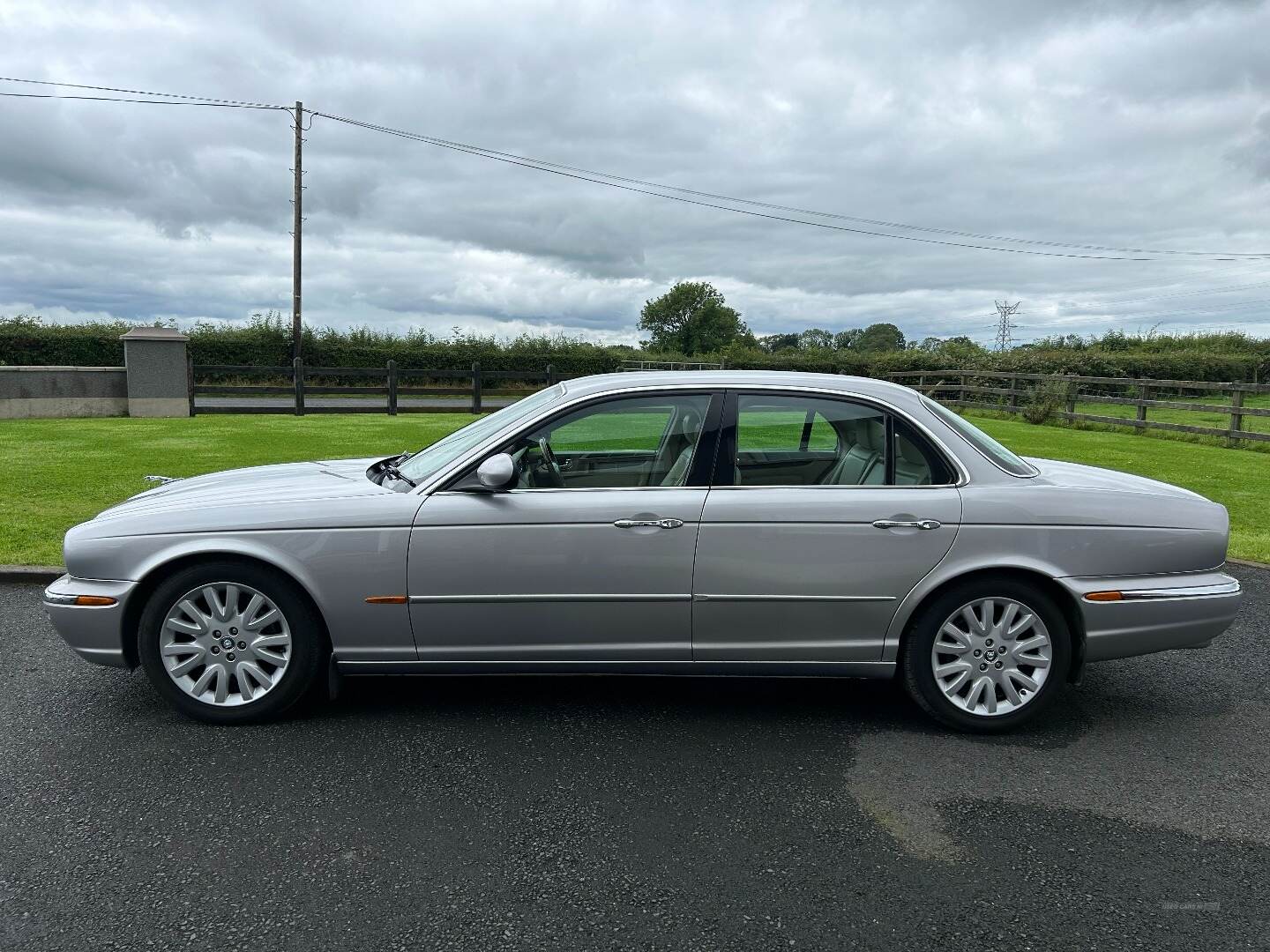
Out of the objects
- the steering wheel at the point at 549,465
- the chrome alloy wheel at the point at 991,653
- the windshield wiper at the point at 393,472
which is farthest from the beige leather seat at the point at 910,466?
the windshield wiper at the point at 393,472

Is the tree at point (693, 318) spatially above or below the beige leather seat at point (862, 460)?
above

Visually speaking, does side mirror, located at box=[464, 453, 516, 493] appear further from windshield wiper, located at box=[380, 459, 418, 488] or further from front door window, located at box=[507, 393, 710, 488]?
windshield wiper, located at box=[380, 459, 418, 488]

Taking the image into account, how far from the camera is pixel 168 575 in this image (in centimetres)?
383

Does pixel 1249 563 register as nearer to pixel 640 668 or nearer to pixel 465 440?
pixel 640 668

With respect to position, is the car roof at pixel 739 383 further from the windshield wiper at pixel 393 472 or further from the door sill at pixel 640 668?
the door sill at pixel 640 668

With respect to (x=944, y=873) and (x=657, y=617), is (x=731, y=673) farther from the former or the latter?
(x=944, y=873)

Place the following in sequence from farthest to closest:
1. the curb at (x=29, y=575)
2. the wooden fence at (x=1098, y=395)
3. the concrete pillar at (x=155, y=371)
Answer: the concrete pillar at (x=155, y=371)
the wooden fence at (x=1098, y=395)
the curb at (x=29, y=575)

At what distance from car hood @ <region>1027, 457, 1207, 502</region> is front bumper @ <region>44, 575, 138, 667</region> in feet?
13.0

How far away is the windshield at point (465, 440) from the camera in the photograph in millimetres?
4012

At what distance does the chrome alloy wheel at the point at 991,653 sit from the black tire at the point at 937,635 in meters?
0.02

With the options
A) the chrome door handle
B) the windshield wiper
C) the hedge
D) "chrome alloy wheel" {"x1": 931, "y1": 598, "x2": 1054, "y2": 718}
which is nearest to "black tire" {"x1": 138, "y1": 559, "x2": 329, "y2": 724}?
the windshield wiper

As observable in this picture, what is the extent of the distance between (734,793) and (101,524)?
2.87 meters

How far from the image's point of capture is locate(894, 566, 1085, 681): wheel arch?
3.80m

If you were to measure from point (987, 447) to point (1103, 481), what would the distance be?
62 centimetres
